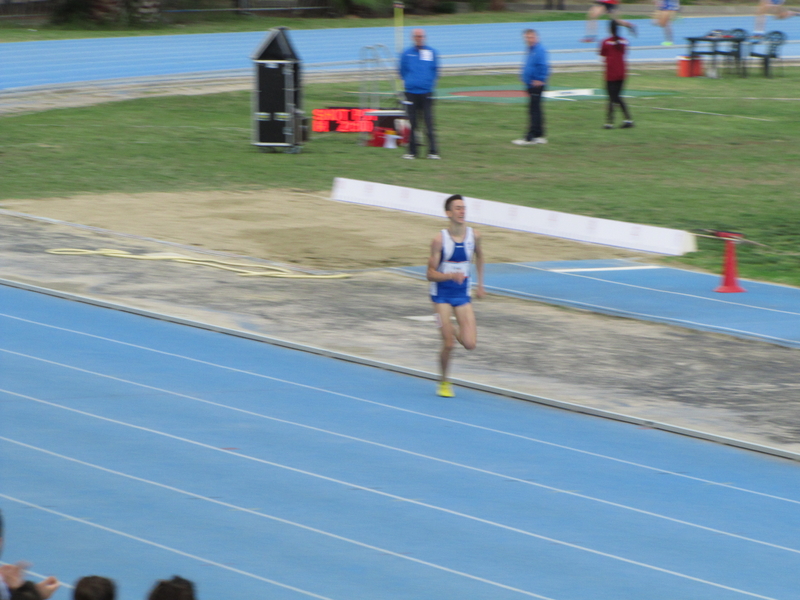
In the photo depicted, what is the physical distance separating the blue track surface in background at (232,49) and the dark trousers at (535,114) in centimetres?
1312

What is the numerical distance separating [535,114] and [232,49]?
1835cm

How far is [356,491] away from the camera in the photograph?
7930 mm

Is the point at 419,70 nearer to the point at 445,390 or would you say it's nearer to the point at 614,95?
the point at 614,95

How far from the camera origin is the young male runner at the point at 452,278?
32.8 feet

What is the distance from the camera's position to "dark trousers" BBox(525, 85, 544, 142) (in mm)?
22812

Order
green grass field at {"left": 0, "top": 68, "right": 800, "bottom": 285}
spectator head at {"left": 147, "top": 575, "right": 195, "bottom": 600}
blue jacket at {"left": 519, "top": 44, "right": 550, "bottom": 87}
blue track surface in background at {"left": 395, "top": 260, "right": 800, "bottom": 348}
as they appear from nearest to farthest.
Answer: spectator head at {"left": 147, "top": 575, "right": 195, "bottom": 600} → blue track surface in background at {"left": 395, "top": 260, "right": 800, "bottom": 348} → green grass field at {"left": 0, "top": 68, "right": 800, "bottom": 285} → blue jacket at {"left": 519, "top": 44, "right": 550, "bottom": 87}

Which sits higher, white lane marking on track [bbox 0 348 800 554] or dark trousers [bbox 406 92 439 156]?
dark trousers [bbox 406 92 439 156]

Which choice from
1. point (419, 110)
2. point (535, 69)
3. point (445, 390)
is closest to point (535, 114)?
point (535, 69)

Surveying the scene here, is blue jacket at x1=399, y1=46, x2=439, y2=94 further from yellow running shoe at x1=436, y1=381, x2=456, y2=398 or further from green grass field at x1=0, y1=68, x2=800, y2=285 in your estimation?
yellow running shoe at x1=436, y1=381, x2=456, y2=398

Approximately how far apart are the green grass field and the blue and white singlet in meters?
6.31

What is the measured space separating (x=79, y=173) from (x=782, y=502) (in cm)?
1539

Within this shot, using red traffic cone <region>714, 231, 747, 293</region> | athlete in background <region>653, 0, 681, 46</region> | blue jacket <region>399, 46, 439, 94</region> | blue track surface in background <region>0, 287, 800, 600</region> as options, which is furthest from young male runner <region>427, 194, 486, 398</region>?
athlete in background <region>653, 0, 681, 46</region>

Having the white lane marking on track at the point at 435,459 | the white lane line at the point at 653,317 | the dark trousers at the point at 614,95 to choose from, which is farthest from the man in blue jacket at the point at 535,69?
the white lane marking on track at the point at 435,459

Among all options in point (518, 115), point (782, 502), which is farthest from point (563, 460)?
point (518, 115)
